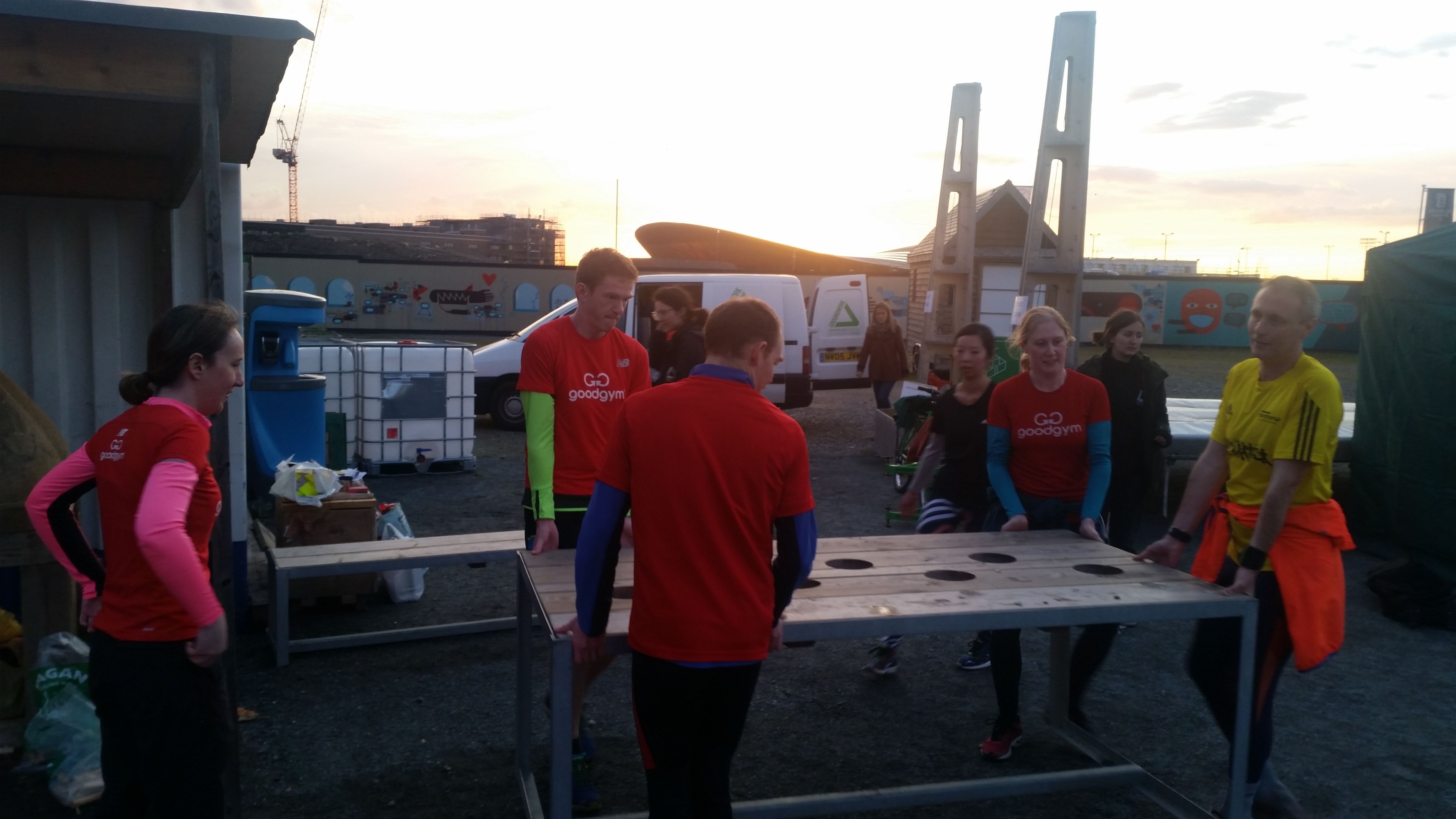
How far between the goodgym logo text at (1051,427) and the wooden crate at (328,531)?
12.5ft

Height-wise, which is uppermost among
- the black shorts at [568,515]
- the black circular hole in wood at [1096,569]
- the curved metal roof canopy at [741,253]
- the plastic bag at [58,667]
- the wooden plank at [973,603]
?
the curved metal roof canopy at [741,253]

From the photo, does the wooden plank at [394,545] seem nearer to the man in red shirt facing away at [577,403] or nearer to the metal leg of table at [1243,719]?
the man in red shirt facing away at [577,403]

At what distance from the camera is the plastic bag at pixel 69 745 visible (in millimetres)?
3609

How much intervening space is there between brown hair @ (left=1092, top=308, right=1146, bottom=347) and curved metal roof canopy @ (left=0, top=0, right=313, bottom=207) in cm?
430

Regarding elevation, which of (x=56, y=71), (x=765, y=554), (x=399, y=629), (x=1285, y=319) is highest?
(x=56, y=71)

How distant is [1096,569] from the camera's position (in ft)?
12.1

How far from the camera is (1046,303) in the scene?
420 inches

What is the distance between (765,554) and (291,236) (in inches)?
1985

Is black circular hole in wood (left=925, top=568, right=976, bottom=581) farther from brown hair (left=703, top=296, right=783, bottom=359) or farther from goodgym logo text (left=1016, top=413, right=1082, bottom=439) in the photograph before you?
brown hair (left=703, top=296, right=783, bottom=359)

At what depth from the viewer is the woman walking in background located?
4699mm

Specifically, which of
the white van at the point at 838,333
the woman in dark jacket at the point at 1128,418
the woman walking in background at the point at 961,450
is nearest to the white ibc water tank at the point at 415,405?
the white van at the point at 838,333

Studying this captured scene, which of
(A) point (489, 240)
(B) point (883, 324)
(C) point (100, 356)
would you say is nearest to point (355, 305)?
(B) point (883, 324)

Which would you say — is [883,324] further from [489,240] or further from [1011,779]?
[489,240]

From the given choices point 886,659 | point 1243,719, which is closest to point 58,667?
point 886,659
